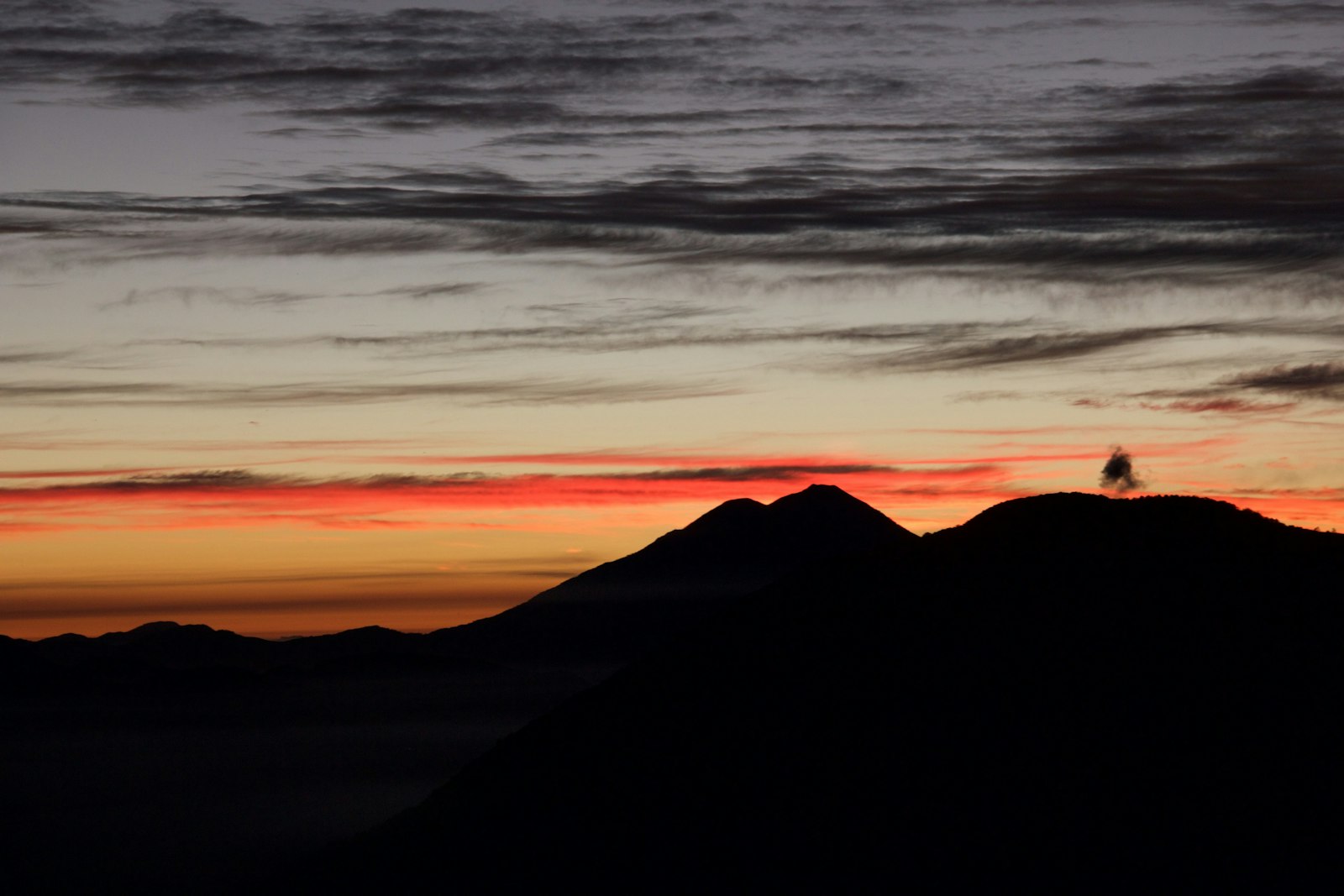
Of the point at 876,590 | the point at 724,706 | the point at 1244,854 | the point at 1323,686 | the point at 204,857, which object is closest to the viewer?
the point at 1244,854

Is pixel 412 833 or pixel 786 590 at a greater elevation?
pixel 786 590

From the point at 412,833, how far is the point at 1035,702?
38.0m

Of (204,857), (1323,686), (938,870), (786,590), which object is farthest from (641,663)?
(204,857)

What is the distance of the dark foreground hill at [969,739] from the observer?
2596 inches

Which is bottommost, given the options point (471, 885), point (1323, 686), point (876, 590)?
point (471, 885)

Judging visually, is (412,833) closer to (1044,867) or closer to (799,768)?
(799,768)

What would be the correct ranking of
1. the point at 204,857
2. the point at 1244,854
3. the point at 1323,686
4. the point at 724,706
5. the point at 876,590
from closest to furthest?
the point at 1244,854
the point at 1323,686
the point at 724,706
the point at 876,590
the point at 204,857

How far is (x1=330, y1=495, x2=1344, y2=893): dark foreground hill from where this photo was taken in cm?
6594

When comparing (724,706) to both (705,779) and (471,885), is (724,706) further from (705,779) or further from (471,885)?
(471,885)

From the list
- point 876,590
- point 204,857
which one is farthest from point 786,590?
point 204,857

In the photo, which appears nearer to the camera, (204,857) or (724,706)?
(724,706)

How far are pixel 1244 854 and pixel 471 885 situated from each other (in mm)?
38389

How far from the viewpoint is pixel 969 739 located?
73812 millimetres

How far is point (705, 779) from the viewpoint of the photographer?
3022 inches
